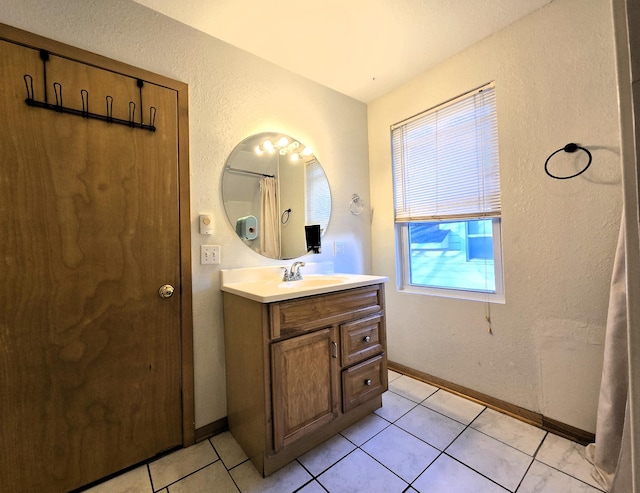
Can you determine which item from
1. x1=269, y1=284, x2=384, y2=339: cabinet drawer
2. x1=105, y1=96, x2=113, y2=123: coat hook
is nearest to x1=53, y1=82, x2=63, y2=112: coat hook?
x1=105, y1=96, x2=113, y2=123: coat hook

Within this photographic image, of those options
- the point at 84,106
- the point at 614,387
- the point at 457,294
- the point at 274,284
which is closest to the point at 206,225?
the point at 274,284

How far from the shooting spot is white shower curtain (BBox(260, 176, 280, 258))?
1.85 metres

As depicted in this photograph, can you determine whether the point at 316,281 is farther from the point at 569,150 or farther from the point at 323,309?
the point at 569,150

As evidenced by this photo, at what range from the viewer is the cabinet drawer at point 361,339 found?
156cm

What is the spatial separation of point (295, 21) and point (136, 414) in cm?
227

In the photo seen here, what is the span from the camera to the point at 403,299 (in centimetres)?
224

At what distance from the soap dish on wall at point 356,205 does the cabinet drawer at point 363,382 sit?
118cm

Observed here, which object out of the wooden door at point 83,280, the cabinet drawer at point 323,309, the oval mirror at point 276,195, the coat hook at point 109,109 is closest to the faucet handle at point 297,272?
the oval mirror at point 276,195

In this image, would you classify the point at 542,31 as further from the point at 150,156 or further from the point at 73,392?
the point at 73,392

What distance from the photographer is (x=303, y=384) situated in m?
1.38

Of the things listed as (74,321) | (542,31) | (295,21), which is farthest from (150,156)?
(542,31)

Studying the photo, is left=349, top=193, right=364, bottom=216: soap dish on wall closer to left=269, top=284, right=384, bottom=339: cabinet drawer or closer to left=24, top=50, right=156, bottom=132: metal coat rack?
left=269, top=284, right=384, bottom=339: cabinet drawer

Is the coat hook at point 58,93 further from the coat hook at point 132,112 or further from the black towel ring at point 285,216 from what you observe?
the black towel ring at point 285,216

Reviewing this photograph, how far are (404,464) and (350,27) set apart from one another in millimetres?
2383
